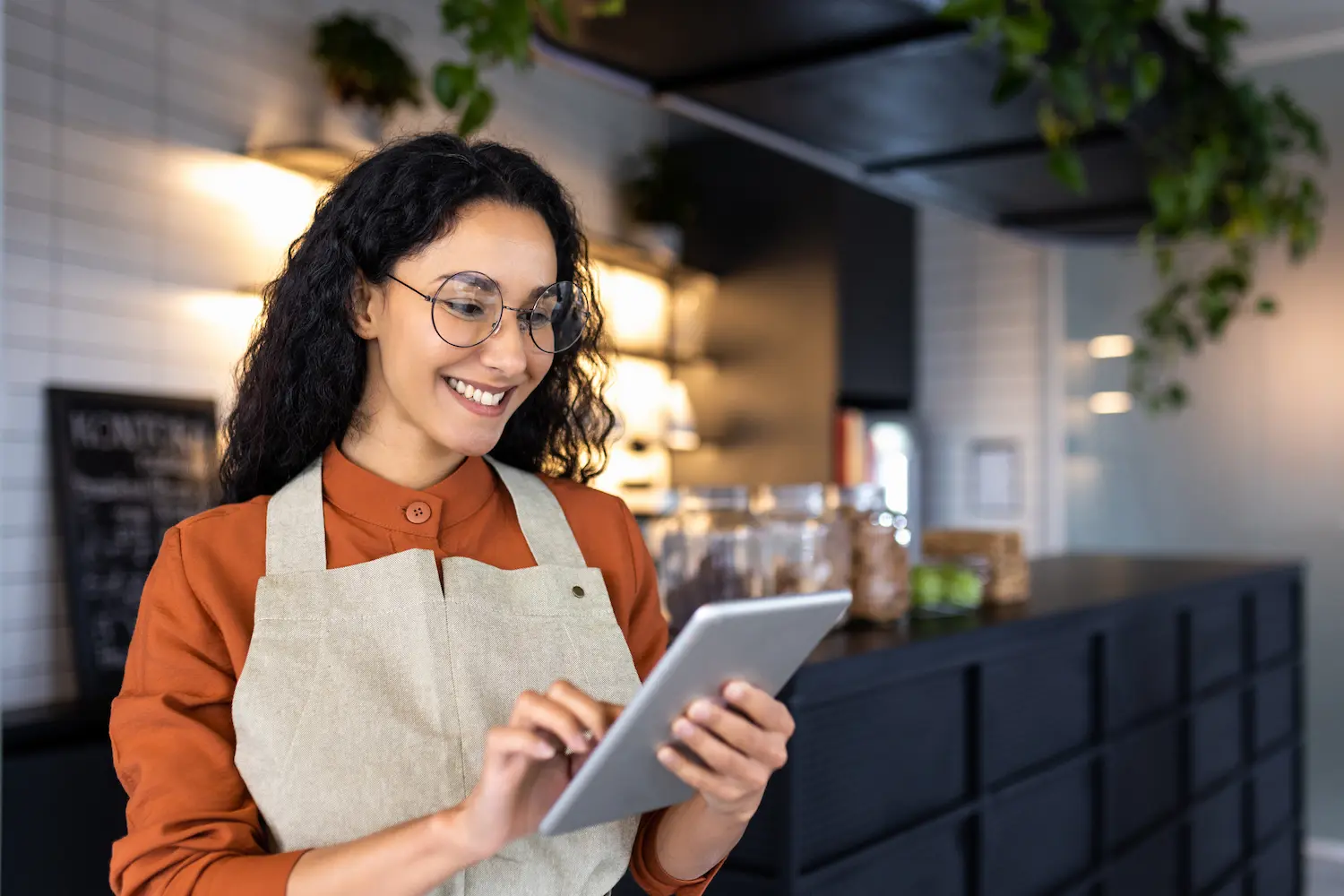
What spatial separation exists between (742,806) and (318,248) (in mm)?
677

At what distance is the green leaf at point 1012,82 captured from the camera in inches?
87.6

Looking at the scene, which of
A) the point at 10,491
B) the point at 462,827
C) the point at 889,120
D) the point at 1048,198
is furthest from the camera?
the point at 1048,198

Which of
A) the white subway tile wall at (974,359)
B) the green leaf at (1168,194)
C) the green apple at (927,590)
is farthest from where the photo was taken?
the white subway tile wall at (974,359)

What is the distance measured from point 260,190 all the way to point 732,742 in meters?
3.36

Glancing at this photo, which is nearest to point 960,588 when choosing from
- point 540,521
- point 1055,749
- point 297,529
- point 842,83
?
point 1055,749

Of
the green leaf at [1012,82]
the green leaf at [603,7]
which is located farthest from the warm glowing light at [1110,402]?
the green leaf at [603,7]

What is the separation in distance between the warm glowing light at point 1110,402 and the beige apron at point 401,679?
5077mm

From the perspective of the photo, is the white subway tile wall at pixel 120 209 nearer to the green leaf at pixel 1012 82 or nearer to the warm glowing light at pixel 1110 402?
the green leaf at pixel 1012 82

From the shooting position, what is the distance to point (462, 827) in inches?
36.8

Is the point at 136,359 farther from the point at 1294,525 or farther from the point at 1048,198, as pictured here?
the point at 1294,525

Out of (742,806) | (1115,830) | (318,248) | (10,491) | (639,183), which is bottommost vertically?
(1115,830)

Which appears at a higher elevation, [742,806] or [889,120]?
[889,120]

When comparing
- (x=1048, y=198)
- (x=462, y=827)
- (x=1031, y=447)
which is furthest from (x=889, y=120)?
(x=1031, y=447)

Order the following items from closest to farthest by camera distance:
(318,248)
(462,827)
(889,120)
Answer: (462,827) → (318,248) → (889,120)
